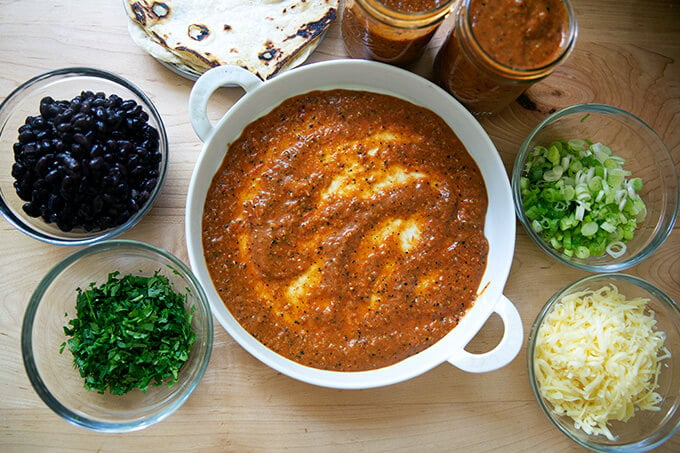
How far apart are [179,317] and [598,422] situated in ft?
6.18

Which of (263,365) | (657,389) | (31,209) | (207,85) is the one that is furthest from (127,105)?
(657,389)

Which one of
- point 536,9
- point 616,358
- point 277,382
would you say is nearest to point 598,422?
point 616,358

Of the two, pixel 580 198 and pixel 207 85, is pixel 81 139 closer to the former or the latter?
pixel 207 85

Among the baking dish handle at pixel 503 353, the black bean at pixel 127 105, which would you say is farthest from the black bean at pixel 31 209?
the baking dish handle at pixel 503 353

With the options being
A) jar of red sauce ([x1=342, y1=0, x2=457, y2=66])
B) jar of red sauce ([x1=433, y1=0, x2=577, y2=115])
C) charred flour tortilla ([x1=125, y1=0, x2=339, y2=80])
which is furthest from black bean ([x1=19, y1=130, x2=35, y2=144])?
jar of red sauce ([x1=433, y1=0, x2=577, y2=115])

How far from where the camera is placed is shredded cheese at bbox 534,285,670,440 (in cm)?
228

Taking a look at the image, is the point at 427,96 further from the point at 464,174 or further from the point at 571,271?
the point at 571,271

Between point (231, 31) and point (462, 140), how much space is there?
1.15 m

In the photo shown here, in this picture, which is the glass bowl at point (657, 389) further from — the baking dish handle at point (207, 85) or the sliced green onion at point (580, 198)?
the baking dish handle at point (207, 85)

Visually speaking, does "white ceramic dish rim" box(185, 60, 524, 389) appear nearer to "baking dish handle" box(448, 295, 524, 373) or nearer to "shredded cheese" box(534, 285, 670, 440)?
"baking dish handle" box(448, 295, 524, 373)

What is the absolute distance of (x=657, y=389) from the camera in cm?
253

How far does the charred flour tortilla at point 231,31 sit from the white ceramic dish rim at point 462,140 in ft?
0.58

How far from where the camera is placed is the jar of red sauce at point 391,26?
1979mm

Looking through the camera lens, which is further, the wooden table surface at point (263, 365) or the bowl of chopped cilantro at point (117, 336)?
the wooden table surface at point (263, 365)
